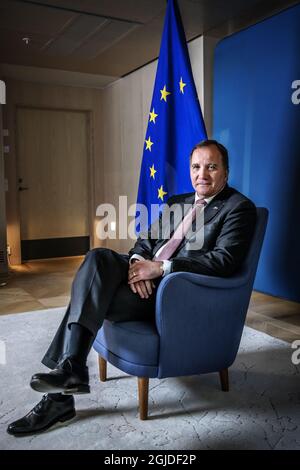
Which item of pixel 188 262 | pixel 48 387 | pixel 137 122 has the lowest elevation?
pixel 48 387

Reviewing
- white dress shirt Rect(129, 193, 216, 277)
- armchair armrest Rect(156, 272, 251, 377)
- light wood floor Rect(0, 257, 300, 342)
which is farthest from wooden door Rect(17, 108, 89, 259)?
armchair armrest Rect(156, 272, 251, 377)

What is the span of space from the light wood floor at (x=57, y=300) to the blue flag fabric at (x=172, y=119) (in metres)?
1.17

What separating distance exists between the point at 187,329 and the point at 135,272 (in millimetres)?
319

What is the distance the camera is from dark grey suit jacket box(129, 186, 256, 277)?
180 cm

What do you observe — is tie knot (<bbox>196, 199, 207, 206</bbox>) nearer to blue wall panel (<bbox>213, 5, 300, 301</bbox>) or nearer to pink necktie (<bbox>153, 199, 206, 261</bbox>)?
pink necktie (<bbox>153, 199, 206, 261</bbox>)

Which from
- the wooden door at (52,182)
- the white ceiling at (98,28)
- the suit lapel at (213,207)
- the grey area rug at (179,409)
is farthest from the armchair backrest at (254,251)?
the wooden door at (52,182)

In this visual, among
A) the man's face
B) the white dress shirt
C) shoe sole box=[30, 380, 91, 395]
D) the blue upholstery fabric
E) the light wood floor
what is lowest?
the light wood floor

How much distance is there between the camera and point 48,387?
5.02 feet

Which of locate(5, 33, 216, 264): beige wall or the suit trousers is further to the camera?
locate(5, 33, 216, 264): beige wall

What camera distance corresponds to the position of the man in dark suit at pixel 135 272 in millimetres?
1633

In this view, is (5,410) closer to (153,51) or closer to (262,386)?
(262,386)

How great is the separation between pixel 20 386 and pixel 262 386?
1140 mm

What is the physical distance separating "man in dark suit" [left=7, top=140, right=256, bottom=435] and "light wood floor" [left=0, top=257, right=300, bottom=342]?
1143mm
